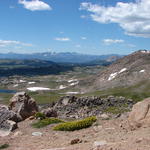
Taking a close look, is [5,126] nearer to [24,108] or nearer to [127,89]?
[24,108]

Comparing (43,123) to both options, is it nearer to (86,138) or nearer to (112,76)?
(86,138)

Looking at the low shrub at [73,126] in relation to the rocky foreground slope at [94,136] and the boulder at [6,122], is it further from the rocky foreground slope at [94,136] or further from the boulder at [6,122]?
the boulder at [6,122]

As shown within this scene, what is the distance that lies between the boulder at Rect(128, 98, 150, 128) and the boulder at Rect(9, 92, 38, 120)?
55.5ft

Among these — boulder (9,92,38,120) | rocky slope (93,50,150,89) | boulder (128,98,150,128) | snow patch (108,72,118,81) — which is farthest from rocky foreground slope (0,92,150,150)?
snow patch (108,72,118,81)

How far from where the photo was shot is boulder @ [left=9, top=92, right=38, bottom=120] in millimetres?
35719

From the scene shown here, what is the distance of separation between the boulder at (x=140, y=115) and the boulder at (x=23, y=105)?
665 inches

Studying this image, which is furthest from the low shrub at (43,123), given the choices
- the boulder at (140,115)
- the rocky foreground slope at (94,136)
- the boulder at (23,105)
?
the boulder at (140,115)

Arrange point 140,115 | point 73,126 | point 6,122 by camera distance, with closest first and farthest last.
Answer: point 140,115 → point 73,126 → point 6,122

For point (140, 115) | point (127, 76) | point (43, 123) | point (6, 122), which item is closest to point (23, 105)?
point (6, 122)

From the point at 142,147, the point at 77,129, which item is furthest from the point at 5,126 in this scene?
the point at 142,147

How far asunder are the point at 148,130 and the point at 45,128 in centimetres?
1059

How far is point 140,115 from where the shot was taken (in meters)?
20.9

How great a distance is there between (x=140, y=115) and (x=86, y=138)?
3834 millimetres

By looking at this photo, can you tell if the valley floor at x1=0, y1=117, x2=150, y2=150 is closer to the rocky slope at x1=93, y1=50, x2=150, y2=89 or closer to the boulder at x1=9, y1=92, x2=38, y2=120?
the boulder at x1=9, y1=92, x2=38, y2=120
